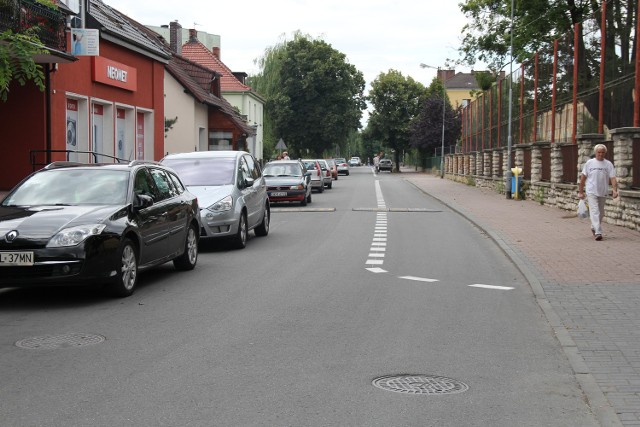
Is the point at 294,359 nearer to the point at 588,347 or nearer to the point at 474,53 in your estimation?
the point at 588,347

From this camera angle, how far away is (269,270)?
11.9 metres

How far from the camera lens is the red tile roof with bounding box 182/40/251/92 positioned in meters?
61.8

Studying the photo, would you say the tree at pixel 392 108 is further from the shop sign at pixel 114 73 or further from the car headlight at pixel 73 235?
the car headlight at pixel 73 235

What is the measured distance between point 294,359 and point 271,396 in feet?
3.49

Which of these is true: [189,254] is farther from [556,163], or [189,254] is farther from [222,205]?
[556,163]

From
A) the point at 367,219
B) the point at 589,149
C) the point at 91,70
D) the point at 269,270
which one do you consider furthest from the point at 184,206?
the point at 91,70

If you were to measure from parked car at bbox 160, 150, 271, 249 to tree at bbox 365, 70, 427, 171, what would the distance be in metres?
73.5

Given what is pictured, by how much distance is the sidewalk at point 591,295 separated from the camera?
567 centimetres

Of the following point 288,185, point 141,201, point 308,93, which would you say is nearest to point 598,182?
point 141,201

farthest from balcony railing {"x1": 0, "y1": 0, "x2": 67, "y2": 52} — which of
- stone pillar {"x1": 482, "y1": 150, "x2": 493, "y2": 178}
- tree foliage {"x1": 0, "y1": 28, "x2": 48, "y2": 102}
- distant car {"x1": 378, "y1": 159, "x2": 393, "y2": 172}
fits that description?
distant car {"x1": 378, "y1": 159, "x2": 393, "y2": 172}

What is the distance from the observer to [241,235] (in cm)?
1495

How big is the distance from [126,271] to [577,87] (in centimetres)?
1797

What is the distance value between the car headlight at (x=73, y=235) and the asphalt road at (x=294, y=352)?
0.72m

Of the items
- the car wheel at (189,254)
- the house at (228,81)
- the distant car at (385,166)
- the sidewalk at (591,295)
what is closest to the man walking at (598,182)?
the sidewalk at (591,295)
